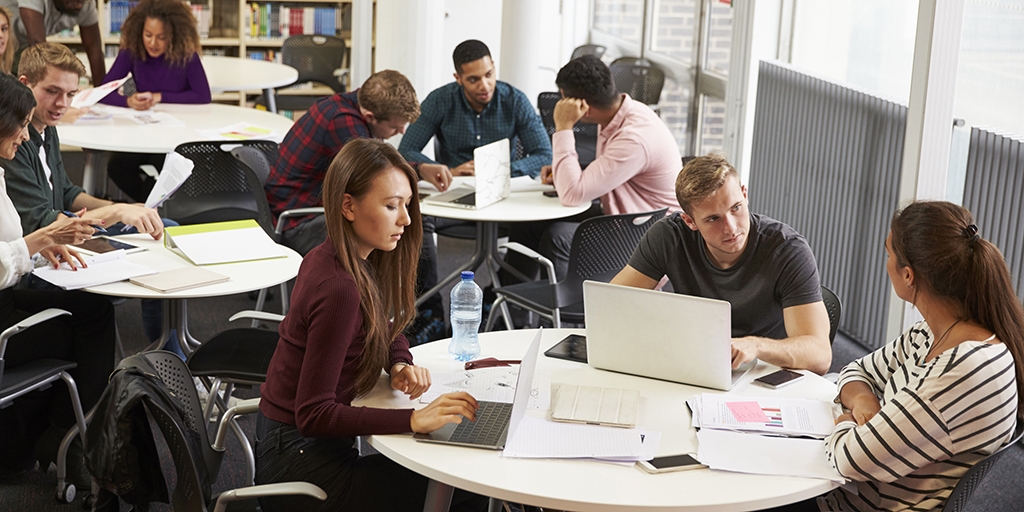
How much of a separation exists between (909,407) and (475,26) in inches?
252

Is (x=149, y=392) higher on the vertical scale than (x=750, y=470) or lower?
higher

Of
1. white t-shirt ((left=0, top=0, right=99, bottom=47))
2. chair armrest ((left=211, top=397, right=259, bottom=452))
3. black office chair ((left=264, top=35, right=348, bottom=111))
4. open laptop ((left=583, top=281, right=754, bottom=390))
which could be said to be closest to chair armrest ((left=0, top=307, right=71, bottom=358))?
chair armrest ((left=211, top=397, right=259, bottom=452))

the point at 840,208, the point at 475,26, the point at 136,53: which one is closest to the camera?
the point at 840,208

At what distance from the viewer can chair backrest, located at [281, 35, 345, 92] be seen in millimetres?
7438

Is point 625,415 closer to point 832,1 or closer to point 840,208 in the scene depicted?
point 840,208

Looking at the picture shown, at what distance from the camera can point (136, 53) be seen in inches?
203

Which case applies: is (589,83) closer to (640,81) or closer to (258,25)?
(640,81)

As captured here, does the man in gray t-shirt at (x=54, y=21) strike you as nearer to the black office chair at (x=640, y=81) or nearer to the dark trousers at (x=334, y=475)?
the black office chair at (x=640, y=81)

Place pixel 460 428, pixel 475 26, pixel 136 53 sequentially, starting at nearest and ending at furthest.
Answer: pixel 460 428, pixel 136 53, pixel 475 26

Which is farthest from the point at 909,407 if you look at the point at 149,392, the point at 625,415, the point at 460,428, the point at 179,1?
the point at 179,1

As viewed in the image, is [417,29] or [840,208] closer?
[840,208]

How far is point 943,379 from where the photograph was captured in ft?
5.61

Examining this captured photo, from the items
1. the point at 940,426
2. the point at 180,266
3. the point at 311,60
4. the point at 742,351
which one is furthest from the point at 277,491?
the point at 311,60

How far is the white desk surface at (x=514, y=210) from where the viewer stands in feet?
12.2
